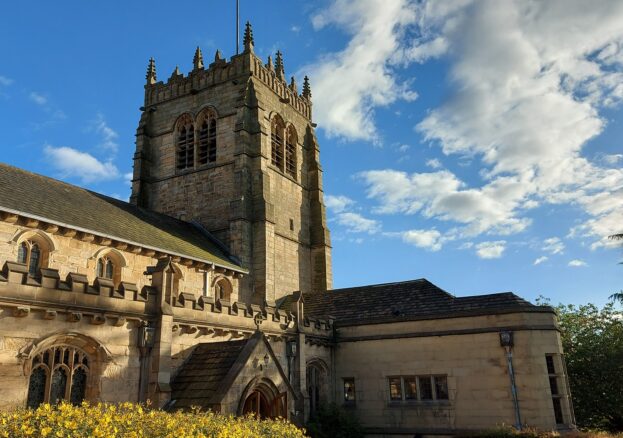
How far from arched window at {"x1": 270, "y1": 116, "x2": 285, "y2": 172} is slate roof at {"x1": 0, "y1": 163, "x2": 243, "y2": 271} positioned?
832 centimetres

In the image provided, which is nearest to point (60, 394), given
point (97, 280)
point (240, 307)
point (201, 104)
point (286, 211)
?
point (97, 280)

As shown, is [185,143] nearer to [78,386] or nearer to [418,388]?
[418,388]

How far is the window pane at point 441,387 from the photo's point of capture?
21500 millimetres

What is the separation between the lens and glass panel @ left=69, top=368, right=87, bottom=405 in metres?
13.8

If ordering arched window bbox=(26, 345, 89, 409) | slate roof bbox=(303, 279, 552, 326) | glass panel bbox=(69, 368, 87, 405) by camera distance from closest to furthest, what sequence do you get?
arched window bbox=(26, 345, 89, 409), glass panel bbox=(69, 368, 87, 405), slate roof bbox=(303, 279, 552, 326)

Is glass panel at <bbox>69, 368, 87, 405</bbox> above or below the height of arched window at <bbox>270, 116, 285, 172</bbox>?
below

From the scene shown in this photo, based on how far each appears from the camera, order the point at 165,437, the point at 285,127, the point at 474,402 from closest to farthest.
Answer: the point at 165,437 → the point at 474,402 → the point at 285,127

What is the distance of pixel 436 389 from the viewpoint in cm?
2167

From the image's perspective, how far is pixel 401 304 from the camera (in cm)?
2447

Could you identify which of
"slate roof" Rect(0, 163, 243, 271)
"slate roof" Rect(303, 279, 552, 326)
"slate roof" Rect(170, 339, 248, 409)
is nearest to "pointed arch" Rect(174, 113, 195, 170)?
"slate roof" Rect(0, 163, 243, 271)

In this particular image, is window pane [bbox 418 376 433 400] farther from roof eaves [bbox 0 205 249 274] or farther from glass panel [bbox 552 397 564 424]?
roof eaves [bbox 0 205 249 274]

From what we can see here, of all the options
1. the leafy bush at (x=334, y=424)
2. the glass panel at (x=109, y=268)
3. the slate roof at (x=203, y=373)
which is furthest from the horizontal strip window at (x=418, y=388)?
the glass panel at (x=109, y=268)

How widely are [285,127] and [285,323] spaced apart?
19.2 metres

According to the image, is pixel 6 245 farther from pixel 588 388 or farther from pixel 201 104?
pixel 588 388
